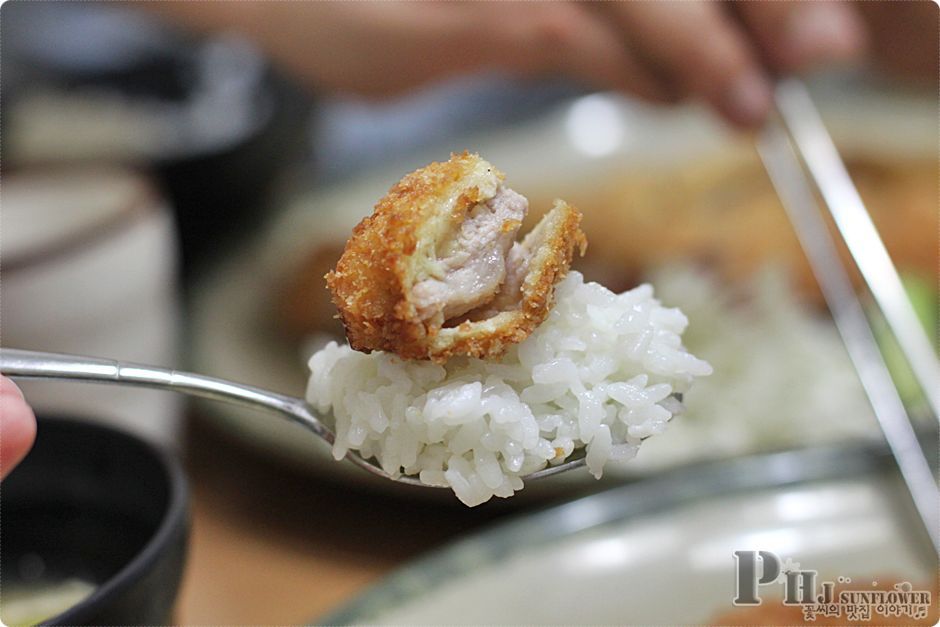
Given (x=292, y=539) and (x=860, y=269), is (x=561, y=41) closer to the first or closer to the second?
(x=860, y=269)

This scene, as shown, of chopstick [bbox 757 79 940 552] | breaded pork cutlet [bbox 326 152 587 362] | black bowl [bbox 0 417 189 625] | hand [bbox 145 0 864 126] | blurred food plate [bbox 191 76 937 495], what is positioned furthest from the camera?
blurred food plate [bbox 191 76 937 495]

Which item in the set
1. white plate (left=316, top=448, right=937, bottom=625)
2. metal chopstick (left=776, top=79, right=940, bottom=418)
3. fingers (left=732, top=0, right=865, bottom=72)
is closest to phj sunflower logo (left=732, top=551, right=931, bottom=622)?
white plate (left=316, top=448, right=937, bottom=625)

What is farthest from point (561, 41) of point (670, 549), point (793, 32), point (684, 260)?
point (670, 549)

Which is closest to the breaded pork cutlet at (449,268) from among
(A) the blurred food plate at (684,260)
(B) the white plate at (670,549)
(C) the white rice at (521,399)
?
(C) the white rice at (521,399)

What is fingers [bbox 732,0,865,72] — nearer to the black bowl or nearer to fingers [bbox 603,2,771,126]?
fingers [bbox 603,2,771,126]

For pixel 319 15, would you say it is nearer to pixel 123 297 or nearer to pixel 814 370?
pixel 123 297

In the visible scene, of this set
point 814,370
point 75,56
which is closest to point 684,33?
point 814,370

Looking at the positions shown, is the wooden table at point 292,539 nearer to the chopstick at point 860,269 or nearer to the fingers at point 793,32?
the chopstick at point 860,269
